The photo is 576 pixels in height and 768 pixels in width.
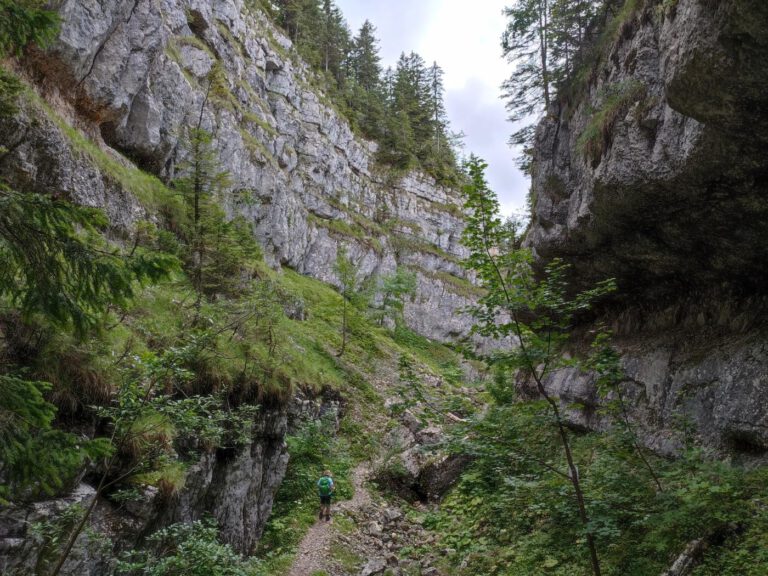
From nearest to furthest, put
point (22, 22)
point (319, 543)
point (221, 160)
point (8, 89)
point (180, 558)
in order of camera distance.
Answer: point (22, 22) < point (180, 558) < point (8, 89) < point (319, 543) < point (221, 160)

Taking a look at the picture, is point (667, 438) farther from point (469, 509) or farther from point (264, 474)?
point (264, 474)

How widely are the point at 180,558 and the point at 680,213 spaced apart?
1023 cm

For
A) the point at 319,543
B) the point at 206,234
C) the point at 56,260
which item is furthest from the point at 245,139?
the point at 56,260

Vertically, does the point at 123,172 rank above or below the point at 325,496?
above

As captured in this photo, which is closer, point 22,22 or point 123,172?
point 22,22

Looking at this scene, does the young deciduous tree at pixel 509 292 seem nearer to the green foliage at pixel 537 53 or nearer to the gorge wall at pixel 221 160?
the gorge wall at pixel 221 160

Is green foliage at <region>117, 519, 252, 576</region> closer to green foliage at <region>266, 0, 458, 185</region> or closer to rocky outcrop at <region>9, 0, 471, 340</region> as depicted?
rocky outcrop at <region>9, 0, 471, 340</region>

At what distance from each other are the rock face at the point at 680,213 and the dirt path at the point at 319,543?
671 centimetres

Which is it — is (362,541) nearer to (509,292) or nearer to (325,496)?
(325,496)

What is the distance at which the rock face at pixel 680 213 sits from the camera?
20.0ft

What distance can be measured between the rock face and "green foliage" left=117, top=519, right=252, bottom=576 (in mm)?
7387

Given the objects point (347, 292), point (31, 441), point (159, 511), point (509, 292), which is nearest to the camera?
point (31, 441)

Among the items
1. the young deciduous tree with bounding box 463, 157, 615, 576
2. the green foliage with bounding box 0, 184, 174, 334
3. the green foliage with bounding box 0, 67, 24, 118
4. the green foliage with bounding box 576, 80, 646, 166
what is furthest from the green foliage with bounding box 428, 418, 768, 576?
the green foliage with bounding box 0, 67, 24, 118

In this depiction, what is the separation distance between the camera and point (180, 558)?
5.86m
